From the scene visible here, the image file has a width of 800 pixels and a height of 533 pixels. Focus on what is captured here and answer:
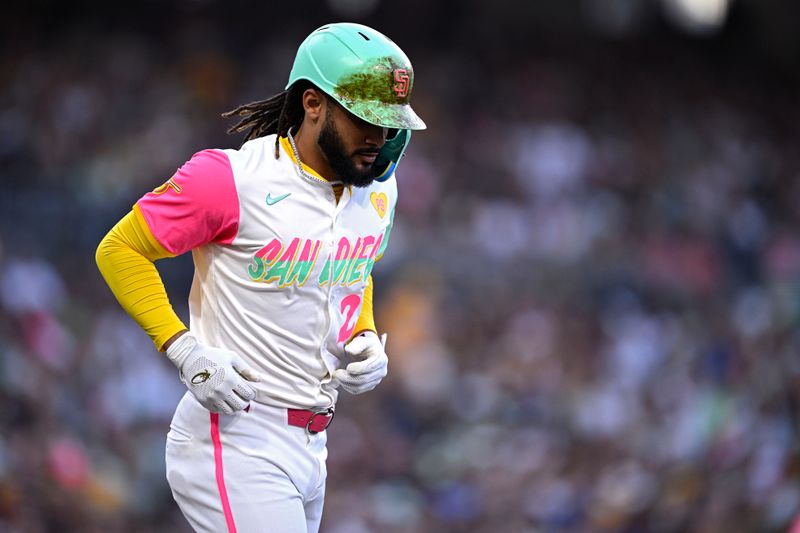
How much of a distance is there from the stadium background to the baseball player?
→ 353 centimetres

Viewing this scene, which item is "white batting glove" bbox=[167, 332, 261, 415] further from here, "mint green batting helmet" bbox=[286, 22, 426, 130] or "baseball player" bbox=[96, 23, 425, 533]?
"mint green batting helmet" bbox=[286, 22, 426, 130]

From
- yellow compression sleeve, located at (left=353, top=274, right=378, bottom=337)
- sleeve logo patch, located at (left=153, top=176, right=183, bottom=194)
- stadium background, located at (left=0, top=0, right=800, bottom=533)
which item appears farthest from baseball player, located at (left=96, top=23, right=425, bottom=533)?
stadium background, located at (left=0, top=0, right=800, bottom=533)

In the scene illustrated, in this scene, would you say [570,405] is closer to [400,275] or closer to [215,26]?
[400,275]

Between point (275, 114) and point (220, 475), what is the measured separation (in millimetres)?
1193

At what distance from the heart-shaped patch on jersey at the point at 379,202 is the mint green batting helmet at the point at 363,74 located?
395 millimetres

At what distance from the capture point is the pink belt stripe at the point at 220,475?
11.5 ft

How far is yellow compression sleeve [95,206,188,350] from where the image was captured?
3.46m

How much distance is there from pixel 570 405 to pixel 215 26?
20.1 ft

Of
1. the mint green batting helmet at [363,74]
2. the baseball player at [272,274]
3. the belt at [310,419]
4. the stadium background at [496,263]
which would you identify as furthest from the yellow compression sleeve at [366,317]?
the stadium background at [496,263]

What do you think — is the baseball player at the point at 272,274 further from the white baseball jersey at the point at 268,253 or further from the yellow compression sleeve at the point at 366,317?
the yellow compression sleeve at the point at 366,317

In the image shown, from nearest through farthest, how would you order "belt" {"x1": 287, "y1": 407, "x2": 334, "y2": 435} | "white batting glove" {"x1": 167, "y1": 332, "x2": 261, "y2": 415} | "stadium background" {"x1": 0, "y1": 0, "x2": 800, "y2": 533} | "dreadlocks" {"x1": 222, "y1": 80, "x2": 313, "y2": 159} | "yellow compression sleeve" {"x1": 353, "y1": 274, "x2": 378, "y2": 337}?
"white batting glove" {"x1": 167, "y1": 332, "x2": 261, "y2": 415} → "belt" {"x1": 287, "y1": 407, "x2": 334, "y2": 435} → "dreadlocks" {"x1": 222, "y1": 80, "x2": 313, "y2": 159} → "yellow compression sleeve" {"x1": 353, "y1": 274, "x2": 378, "y2": 337} → "stadium background" {"x1": 0, "y1": 0, "x2": 800, "y2": 533}

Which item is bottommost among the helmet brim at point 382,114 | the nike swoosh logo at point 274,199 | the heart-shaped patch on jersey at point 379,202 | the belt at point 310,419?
the belt at point 310,419

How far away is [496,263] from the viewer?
39.9 feet

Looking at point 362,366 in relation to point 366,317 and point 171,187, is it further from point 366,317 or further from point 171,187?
point 171,187
